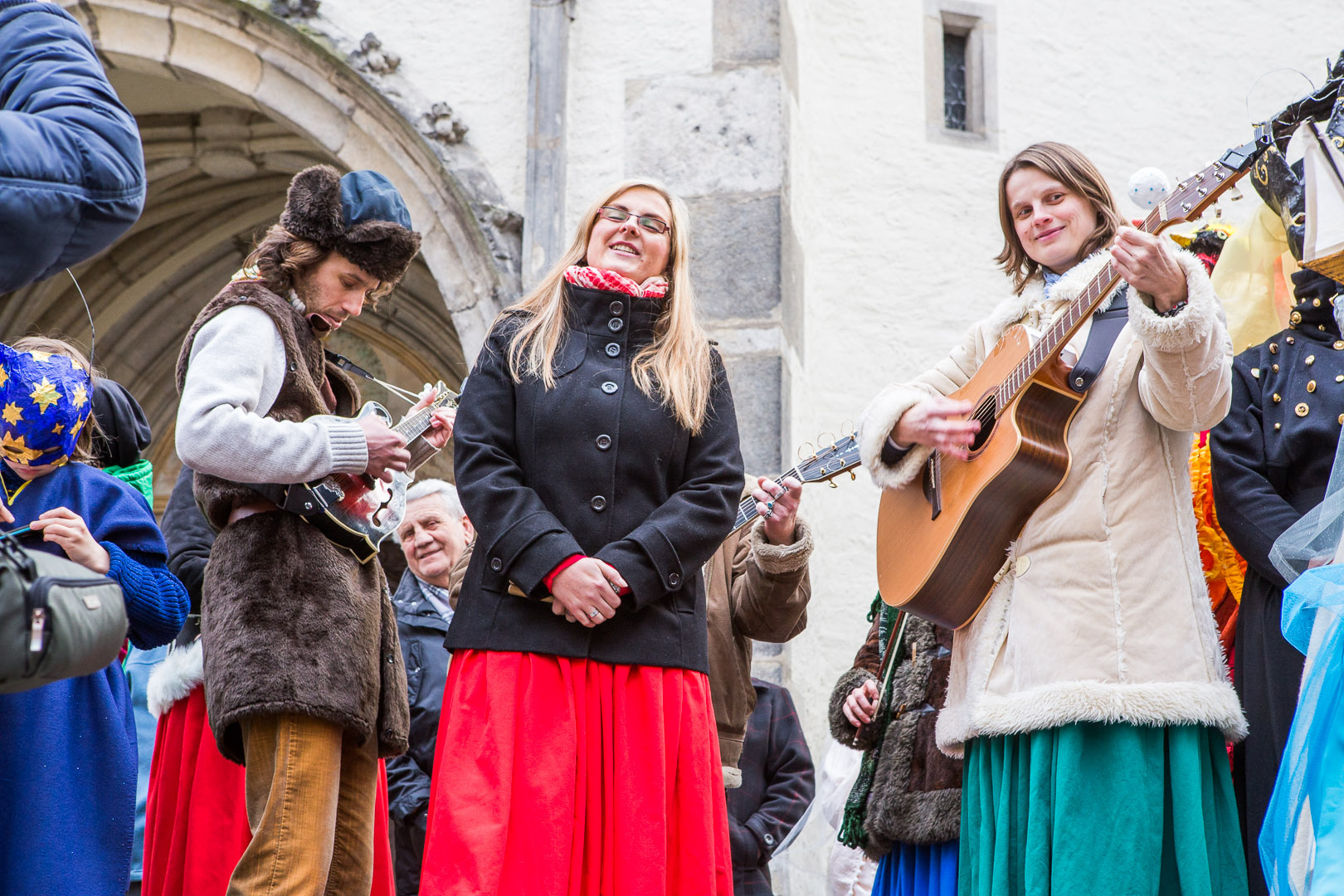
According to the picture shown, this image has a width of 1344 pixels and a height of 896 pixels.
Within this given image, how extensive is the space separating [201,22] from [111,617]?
18.9ft

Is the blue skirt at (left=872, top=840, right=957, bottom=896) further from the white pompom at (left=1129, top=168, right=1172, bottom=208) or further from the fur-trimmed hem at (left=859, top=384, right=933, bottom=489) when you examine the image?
the white pompom at (left=1129, top=168, right=1172, bottom=208)

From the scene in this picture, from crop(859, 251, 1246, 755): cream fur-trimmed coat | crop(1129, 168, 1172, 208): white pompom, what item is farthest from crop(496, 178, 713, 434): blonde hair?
crop(1129, 168, 1172, 208): white pompom

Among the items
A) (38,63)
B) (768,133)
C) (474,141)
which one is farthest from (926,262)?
(38,63)

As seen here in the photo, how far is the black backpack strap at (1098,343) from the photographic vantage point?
3.08 m

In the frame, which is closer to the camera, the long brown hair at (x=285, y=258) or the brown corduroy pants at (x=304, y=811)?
the brown corduroy pants at (x=304, y=811)

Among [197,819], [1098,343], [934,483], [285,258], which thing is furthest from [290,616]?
[1098,343]

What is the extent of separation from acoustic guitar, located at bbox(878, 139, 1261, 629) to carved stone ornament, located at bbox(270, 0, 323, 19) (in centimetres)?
486

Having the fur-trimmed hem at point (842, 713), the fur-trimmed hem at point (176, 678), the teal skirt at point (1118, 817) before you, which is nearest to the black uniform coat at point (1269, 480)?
the teal skirt at point (1118, 817)

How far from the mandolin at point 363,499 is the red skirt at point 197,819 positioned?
575mm

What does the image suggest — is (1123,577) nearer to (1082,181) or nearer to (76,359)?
(1082,181)

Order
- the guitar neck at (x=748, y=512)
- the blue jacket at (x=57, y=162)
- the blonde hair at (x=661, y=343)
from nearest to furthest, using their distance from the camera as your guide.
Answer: the blue jacket at (x=57, y=162) → the blonde hair at (x=661, y=343) → the guitar neck at (x=748, y=512)

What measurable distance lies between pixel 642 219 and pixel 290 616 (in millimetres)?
1235

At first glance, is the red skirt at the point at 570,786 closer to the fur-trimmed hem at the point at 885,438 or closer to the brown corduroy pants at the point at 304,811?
the brown corduroy pants at the point at 304,811

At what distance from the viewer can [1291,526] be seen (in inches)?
120
